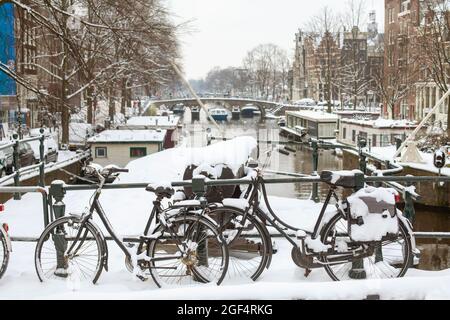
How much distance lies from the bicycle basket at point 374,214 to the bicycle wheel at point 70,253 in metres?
1.74

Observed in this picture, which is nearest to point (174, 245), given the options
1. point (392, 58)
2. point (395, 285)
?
point (395, 285)

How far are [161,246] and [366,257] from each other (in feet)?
4.70

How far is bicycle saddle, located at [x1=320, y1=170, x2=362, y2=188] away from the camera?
444cm

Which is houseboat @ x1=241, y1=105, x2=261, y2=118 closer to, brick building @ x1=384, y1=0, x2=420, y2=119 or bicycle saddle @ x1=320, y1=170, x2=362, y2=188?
brick building @ x1=384, y1=0, x2=420, y2=119

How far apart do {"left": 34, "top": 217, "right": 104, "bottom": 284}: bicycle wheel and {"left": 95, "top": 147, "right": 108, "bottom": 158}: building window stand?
22726 millimetres

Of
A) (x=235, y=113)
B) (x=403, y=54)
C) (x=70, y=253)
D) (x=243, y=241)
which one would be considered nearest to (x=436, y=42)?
(x=403, y=54)

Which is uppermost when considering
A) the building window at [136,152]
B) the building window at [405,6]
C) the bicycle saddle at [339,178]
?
the building window at [405,6]

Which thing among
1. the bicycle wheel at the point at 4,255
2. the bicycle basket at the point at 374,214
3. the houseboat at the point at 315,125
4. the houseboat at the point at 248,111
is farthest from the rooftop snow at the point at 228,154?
the houseboat at the point at 248,111

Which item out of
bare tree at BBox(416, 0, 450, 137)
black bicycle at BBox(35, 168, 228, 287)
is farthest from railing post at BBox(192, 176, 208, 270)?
bare tree at BBox(416, 0, 450, 137)

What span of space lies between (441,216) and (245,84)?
7390 centimetres

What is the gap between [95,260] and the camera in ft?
15.6

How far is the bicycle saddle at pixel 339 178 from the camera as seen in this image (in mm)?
4435

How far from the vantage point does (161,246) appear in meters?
4.42

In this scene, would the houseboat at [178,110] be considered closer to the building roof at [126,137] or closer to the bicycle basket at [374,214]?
the building roof at [126,137]
